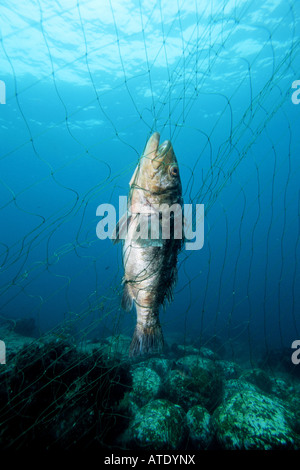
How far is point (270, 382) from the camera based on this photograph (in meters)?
8.42

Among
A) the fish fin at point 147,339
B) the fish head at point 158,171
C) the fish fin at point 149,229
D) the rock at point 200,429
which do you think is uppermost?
the fish head at point 158,171

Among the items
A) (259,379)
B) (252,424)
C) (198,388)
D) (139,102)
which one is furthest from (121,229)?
(139,102)

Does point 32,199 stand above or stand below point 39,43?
above

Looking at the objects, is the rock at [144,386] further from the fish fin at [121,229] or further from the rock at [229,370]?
the fish fin at [121,229]

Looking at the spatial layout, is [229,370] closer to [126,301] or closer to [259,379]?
[259,379]

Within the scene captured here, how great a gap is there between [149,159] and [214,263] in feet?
350

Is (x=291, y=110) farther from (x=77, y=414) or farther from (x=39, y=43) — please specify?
(x=77, y=414)

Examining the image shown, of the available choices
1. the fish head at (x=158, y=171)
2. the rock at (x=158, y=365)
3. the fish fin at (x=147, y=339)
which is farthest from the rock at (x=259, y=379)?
the fish head at (x=158, y=171)

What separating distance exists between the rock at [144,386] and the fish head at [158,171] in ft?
18.4

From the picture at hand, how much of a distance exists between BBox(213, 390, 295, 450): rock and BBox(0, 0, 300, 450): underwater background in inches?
0.8

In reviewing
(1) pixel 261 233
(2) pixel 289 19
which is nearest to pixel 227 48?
(2) pixel 289 19

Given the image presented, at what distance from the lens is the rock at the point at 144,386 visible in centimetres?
578

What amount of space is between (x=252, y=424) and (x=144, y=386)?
9.76 ft
